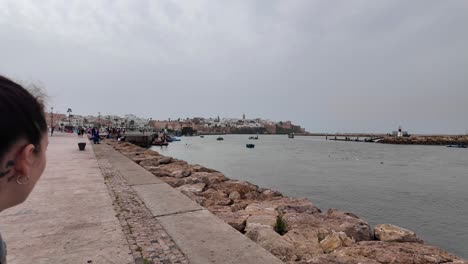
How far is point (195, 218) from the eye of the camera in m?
5.64

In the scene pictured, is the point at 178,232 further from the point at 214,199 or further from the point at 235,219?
the point at 214,199

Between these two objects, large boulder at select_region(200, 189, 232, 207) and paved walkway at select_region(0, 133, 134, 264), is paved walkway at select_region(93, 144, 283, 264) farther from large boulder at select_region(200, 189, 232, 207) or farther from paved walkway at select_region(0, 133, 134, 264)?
large boulder at select_region(200, 189, 232, 207)

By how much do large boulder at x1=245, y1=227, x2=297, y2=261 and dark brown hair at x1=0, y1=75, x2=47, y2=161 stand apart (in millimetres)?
4514

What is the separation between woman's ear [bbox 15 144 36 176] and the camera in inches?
41.9

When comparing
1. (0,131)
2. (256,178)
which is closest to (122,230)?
(0,131)

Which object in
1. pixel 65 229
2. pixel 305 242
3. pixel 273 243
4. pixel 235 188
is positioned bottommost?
pixel 235 188

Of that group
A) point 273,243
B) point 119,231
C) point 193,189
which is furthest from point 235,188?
point 119,231

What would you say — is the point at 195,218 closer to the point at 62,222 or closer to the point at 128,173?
the point at 62,222

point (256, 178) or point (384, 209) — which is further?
point (256, 178)

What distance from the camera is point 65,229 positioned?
16.0ft

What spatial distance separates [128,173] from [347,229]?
7884mm

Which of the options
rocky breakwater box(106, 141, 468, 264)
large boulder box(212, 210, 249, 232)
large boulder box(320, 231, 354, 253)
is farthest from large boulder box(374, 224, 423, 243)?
large boulder box(212, 210, 249, 232)

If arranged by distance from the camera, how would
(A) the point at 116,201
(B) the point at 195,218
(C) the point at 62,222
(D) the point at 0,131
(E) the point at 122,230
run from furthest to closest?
(A) the point at 116,201 → (B) the point at 195,218 → (C) the point at 62,222 → (E) the point at 122,230 → (D) the point at 0,131

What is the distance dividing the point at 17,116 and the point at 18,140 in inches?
3.5
